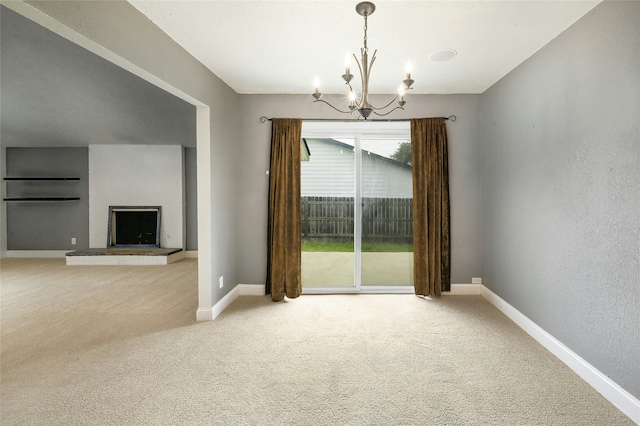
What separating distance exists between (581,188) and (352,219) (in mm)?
2410

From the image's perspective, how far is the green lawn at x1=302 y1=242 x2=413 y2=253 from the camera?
406cm

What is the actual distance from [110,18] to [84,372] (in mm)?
2400

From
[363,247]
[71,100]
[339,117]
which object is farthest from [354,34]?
[71,100]

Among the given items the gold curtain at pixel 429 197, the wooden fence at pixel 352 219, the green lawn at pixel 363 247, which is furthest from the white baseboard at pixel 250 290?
the gold curtain at pixel 429 197

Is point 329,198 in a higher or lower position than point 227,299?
higher

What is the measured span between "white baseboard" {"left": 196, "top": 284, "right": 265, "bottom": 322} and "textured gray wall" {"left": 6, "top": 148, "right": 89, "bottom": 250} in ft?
15.3

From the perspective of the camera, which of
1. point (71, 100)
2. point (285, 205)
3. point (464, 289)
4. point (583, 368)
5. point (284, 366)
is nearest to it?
point (583, 368)

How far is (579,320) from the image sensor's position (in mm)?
2176

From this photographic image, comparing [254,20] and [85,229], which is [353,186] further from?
[85,229]

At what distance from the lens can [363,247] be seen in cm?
405

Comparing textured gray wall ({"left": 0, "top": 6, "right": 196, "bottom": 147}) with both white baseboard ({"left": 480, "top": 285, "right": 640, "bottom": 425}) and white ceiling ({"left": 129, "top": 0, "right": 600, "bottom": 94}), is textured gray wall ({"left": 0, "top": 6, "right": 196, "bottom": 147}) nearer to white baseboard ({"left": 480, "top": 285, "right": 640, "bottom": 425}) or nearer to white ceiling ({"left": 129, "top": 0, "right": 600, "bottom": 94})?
white ceiling ({"left": 129, "top": 0, "right": 600, "bottom": 94})

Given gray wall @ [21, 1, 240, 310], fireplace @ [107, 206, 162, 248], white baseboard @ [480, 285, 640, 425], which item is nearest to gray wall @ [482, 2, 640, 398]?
white baseboard @ [480, 285, 640, 425]

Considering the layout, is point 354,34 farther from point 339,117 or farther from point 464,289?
point 464,289

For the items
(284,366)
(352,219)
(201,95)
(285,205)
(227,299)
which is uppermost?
(201,95)
